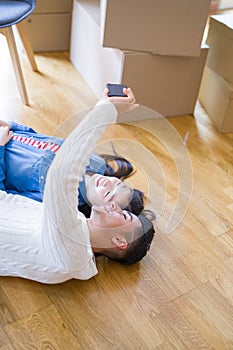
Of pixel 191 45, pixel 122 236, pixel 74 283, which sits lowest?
pixel 74 283

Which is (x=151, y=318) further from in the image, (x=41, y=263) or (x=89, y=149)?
(x=89, y=149)

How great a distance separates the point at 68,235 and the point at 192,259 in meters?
0.41

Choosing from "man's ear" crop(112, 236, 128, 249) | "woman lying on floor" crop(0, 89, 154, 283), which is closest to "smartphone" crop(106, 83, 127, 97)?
"woman lying on floor" crop(0, 89, 154, 283)

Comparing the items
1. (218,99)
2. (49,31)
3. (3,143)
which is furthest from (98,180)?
(49,31)

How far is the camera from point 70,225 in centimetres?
114

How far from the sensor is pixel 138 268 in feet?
4.43

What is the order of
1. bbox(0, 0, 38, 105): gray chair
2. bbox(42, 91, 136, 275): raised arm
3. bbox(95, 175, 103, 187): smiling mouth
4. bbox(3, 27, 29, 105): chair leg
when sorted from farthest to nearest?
bbox(3, 27, 29, 105): chair leg, bbox(0, 0, 38, 105): gray chair, bbox(95, 175, 103, 187): smiling mouth, bbox(42, 91, 136, 275): raised arm

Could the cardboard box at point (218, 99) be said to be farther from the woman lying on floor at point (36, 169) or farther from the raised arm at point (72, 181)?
the raised arm at point (72, 181)

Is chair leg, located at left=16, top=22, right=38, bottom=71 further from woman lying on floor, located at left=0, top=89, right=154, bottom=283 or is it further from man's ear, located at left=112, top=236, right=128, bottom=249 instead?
man's ear, located at left=112, top=236, right=128, bottom=249

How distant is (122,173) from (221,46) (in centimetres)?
70

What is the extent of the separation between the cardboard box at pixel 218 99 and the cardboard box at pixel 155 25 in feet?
0.64

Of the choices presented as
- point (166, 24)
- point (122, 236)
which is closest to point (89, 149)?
point (122, 236)

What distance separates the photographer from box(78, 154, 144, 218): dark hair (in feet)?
4.53

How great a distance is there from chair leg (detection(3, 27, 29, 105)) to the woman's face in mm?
722
